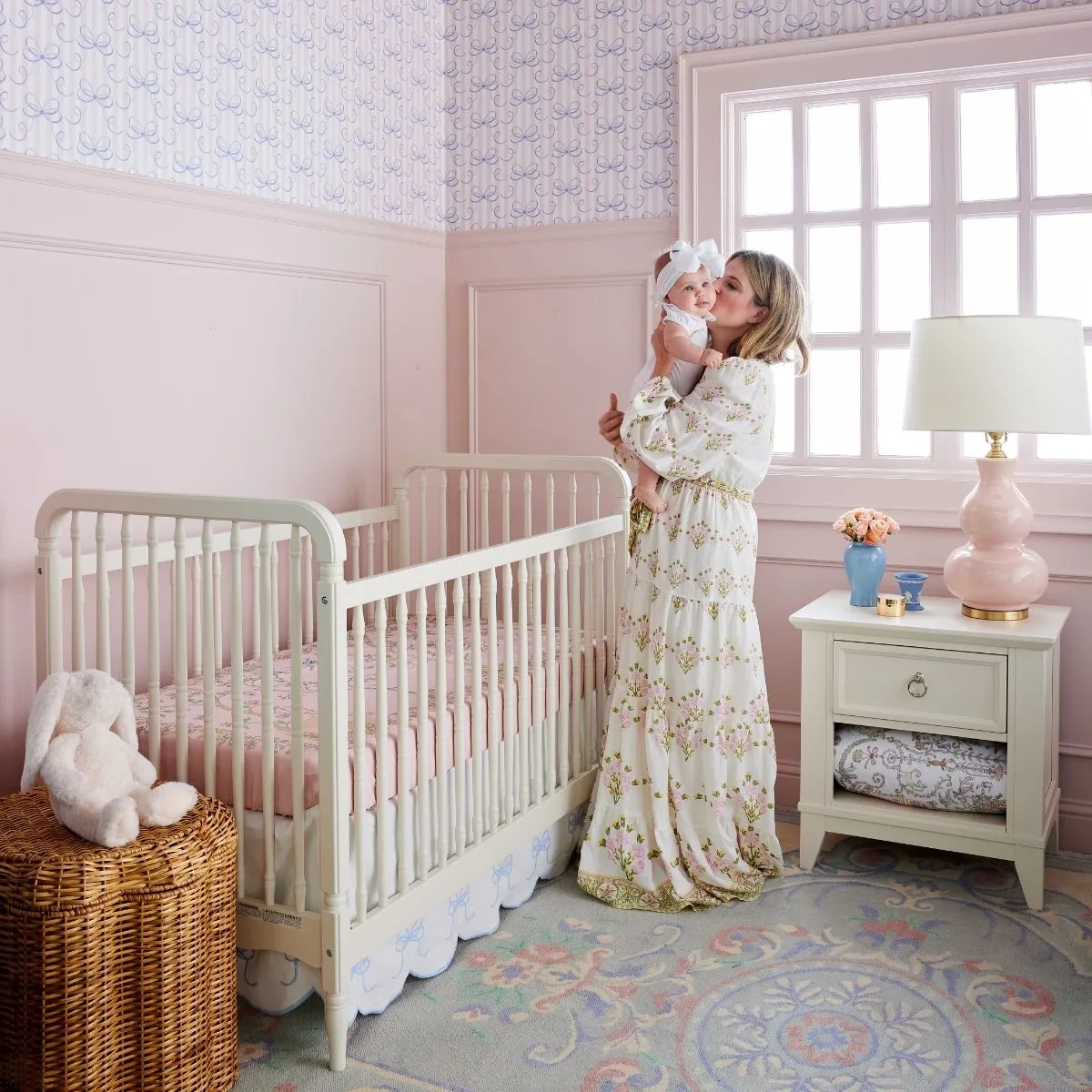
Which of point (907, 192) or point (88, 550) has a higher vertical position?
point (907, 192)

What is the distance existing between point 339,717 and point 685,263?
3.73 ft

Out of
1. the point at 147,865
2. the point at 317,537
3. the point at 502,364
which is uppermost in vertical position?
the point at 502,364

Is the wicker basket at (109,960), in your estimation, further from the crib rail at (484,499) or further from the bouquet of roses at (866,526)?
the bouquet of roses at (866,526)

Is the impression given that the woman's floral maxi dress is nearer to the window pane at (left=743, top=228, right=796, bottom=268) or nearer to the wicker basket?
the window pane at (left=743, top=228, right=796, bottom=268)

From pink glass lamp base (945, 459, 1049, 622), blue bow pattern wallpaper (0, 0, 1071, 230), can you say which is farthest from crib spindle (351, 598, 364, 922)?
pink glass lamp base (945, 459, 1049, 622)

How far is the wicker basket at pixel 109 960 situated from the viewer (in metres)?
1.66

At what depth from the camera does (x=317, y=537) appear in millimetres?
1821

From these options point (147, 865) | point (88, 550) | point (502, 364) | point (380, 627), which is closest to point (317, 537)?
point (380, 627)

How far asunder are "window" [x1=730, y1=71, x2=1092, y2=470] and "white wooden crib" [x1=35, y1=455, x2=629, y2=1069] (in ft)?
2.34

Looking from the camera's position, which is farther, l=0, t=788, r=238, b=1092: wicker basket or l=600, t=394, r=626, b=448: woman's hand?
l=600, t=394, r=626, b=448: woman's hand

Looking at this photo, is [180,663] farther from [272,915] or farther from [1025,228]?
[1025,228]

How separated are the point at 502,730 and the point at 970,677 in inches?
39.0

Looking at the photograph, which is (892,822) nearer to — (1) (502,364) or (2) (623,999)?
(2) (623,999)

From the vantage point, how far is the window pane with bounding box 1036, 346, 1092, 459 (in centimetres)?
287
